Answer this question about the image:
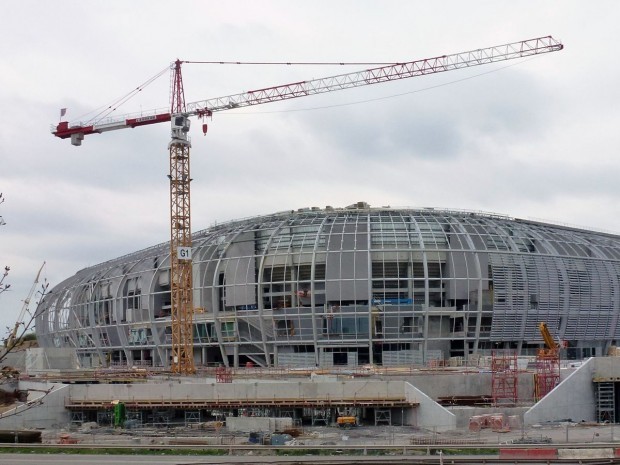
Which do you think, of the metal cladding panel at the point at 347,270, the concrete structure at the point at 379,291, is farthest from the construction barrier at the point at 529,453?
the metal cladding panel at the point at 347,270

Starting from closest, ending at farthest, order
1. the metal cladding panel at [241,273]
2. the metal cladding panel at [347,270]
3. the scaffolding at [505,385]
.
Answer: the scaffolding at [505,385]
the metal cladding panel at [347,270]
the metal cladding panel at [241,273]

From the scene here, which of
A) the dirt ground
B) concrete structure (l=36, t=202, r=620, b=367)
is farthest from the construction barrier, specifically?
concrete structure (l=36, t=202, r=620, b=367)

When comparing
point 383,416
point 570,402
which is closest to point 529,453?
point 383,416

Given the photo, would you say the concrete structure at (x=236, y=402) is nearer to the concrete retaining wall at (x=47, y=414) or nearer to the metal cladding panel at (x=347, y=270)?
the concrete retaining wall at (x=47, y=414)

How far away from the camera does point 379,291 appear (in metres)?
84.9

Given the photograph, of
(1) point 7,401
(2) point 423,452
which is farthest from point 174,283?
(2) point 423,452

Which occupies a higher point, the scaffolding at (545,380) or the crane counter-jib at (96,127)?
the crane counter-jib at (96,127)

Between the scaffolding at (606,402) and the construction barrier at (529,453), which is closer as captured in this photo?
the construction barrier at (529,453)

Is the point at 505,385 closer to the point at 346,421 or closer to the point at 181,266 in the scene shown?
the point at 346,421

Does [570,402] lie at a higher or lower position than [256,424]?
higher

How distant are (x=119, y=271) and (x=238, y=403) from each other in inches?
1929

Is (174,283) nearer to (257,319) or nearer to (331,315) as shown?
(257,319)

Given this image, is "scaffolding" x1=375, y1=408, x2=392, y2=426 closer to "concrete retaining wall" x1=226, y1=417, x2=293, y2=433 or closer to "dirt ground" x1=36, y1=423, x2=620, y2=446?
"dirt ground" x1=36, y1=423, x2=620, y2=446

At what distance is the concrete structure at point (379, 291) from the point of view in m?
85.1
